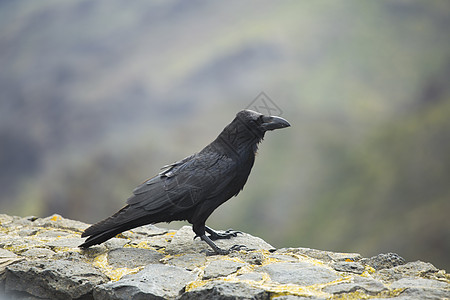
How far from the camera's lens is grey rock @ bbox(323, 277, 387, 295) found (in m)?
3.71

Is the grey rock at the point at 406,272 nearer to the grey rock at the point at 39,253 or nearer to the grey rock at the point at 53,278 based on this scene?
the grey rock at the point at 53,278

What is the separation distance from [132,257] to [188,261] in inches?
24.6

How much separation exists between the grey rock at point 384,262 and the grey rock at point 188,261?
161 cm

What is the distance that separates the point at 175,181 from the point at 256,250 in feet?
3.60

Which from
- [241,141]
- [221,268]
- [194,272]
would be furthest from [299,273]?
[241,141]

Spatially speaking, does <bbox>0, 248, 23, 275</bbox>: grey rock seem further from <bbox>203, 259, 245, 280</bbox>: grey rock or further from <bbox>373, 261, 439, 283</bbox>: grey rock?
<bbox>373, 261, 439, 283</bbox>: grey rock

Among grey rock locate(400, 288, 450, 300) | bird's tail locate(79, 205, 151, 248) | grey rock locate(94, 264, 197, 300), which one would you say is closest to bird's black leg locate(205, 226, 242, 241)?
bird's tail locate(79, 205, 151, 248)

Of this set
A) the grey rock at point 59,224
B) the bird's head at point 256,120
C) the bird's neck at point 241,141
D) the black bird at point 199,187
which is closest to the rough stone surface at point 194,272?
the black bird at point 199,187

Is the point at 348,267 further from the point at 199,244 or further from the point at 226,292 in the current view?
the point at 199,244

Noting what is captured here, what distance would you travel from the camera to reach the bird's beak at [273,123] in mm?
4715

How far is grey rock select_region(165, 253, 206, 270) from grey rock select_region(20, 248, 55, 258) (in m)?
1.28

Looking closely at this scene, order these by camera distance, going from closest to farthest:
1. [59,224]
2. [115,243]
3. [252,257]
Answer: [252,257]
[115,243]
[59,224]

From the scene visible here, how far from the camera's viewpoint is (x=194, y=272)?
4211 millimetres

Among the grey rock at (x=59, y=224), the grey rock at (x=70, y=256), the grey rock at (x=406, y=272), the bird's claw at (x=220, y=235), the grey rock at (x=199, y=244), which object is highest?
the grey rock at (x=59, y=224)
